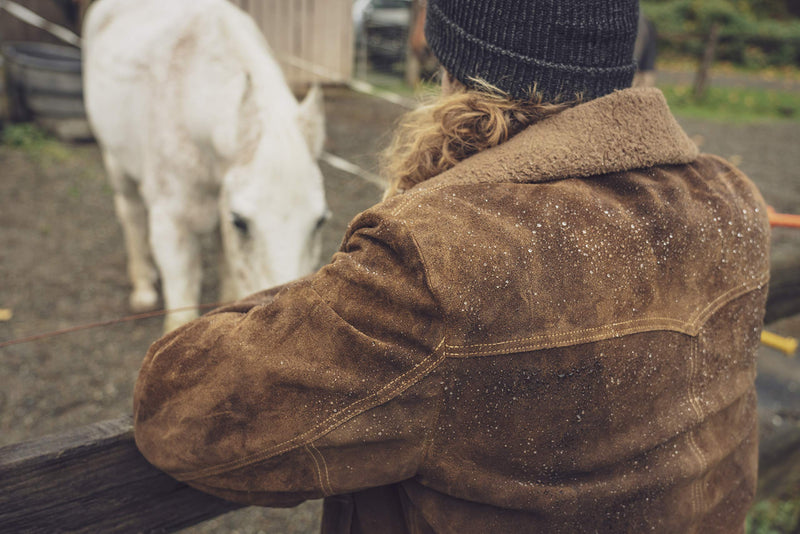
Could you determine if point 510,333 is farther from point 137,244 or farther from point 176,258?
point 137,244

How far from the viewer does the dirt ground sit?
9.71 ft

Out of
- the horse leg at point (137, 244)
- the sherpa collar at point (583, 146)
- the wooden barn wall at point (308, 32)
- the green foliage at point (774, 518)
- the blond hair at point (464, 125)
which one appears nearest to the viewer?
the sherpa collar at point (583, 146)

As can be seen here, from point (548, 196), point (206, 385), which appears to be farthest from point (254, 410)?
point (548, 196)

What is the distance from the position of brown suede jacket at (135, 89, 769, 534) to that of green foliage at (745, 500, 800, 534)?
6.86ft

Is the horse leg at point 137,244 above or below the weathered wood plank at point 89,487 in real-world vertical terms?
below

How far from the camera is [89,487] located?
3.80 ft

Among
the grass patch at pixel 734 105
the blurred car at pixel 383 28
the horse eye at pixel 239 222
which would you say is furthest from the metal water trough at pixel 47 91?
the grass patch at pixel 734 105

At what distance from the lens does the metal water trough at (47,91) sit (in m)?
6.56

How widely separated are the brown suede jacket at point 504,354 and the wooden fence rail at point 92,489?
128 millimetres

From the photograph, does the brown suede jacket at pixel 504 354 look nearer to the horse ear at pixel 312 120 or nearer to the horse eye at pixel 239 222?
the horse eye at pixel 239 222

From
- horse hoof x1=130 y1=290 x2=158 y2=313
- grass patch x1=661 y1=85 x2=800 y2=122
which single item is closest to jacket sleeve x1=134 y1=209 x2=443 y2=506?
horse hoof x1=130 y1=290 x2=158 y2=313

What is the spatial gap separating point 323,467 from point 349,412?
0.11m

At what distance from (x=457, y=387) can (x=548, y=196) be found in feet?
1.02

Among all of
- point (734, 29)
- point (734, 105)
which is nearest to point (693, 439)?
point (734, 105)
